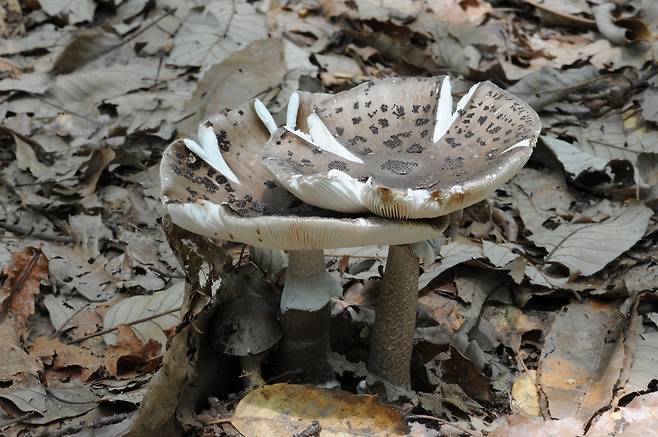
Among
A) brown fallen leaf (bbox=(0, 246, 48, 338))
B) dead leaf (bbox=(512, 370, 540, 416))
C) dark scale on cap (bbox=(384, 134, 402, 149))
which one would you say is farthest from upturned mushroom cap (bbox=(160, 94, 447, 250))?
brown fallen leaf (bbox=(0, 246, 48, 338))

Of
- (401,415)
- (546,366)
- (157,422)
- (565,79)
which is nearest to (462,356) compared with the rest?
(546,366)

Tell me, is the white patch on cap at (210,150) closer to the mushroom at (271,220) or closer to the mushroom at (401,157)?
the mushroom at (271,220)

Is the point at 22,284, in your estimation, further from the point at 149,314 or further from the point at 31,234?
the point at 149,314

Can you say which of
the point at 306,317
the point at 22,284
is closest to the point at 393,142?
the point at 306,317

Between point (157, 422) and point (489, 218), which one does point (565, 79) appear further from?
point (157, 422)

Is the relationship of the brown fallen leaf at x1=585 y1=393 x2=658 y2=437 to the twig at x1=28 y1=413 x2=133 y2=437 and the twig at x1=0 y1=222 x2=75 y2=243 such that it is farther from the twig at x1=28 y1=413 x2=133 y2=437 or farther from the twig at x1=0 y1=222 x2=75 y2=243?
the twig at x1=0 y1=222 x2=75 y2=243

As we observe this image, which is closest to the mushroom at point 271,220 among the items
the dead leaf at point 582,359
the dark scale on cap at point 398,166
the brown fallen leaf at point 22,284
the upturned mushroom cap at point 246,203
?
the upturned mushroom cap at point 246,203
